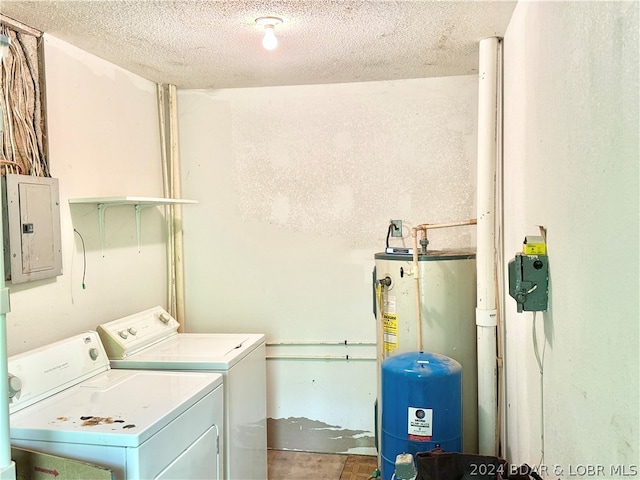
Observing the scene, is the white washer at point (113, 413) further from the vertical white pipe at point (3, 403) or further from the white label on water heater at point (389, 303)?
the white label on water heater at point (389, 303)

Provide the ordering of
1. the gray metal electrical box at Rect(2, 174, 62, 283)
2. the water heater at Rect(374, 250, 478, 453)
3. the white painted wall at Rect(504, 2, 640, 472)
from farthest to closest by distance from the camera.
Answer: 1. the water heater at Rect(374, 250, 478, 453)
2. the gray metal electrical box at Rect(2, 174, 62, 283)
3. the white painted wall at Rect(504, 2, 640, 472)

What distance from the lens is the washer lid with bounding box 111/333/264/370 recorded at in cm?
227

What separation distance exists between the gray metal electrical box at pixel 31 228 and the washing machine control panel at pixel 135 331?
0.41 metres

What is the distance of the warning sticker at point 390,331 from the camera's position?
2535 mm

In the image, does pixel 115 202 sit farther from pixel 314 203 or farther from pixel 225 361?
pixel 314 203

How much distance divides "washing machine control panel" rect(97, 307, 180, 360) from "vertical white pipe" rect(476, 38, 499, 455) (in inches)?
65.1

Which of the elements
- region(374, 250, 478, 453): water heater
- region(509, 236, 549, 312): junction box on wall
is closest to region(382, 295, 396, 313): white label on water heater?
region(374, 250, 478, 453): water heater

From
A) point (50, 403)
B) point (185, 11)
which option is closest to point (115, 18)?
point (185, 11)

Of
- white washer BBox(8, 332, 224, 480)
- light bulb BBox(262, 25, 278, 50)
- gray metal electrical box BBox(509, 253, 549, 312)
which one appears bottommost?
white washer BBox(8, 332, 224, 480)

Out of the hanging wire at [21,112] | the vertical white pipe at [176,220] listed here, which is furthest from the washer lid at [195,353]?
the hanging wire at [21,112]

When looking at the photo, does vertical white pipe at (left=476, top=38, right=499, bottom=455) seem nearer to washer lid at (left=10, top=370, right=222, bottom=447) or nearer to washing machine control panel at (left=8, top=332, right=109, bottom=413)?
washer lid at (left=10, top=370, right=222, bottom=447)

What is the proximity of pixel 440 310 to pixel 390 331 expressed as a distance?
0.27 meters

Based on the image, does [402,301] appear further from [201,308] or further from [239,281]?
[201,308]

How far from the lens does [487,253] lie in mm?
2359
